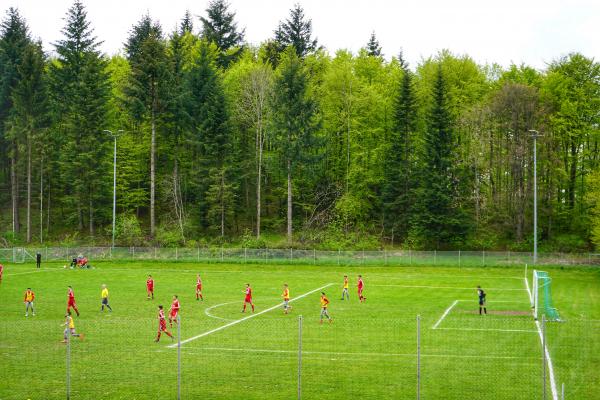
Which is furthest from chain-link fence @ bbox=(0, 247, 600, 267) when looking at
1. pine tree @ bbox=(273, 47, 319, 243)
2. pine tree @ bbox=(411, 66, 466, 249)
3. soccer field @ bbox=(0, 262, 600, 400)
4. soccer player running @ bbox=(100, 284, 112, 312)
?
soccer player running @ bbox=(100, 284, 112, 312)

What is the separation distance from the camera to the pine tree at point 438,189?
2685 inches

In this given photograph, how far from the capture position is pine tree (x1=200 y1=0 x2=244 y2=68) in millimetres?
89562

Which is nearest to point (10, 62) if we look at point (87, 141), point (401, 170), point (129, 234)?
point (87, 141)

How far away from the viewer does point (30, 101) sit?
75438 millimetres

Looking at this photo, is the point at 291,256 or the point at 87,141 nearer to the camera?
the point at 291,256

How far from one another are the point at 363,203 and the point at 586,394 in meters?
57.1

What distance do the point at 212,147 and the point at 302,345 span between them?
49929 mm

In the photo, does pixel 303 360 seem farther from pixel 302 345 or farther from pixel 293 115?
pixel 293 115

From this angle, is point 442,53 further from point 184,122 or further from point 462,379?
point 462,379

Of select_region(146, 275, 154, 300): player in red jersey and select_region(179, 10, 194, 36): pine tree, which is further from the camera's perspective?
select_region(179, 10, 194, 36): pine tree

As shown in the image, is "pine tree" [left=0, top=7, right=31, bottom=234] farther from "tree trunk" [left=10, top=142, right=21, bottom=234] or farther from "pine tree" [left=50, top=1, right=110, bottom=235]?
"pine tree" [left=50, top=1, right=110, bottom=235]

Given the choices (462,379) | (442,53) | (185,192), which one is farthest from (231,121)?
(462,379)

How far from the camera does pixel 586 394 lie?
18922 mm

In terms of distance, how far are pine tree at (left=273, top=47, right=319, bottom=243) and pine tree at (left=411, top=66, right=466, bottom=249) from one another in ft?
41.4
